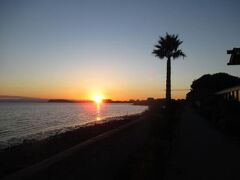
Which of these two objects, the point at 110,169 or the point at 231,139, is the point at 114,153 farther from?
the point at 231,139

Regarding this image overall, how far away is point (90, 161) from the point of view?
22.2 feet

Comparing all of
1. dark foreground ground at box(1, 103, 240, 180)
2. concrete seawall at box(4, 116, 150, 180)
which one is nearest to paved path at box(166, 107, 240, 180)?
dark foreground ground at box(1, 103, 240, 180)

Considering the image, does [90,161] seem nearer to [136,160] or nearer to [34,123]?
[136,160]

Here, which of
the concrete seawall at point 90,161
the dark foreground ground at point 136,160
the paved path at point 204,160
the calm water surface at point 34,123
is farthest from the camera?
the calm water surface at point 34,123

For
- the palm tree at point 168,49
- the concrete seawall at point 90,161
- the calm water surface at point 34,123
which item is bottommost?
the calm water surface at point 34,123

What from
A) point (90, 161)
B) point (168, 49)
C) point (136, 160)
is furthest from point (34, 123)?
point (90, 161)

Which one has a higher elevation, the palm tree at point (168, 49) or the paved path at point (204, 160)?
the palm tree at point (168, 49)

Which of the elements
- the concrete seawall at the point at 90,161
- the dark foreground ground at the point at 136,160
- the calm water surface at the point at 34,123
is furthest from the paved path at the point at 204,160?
the calm water surface at the point at 34,123

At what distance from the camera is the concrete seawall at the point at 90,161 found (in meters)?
5.02

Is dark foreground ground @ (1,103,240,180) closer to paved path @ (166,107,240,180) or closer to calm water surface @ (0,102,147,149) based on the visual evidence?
paved path @ (166,107,240,180)

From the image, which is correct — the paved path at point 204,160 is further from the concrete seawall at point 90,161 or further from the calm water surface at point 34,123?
the calm water surface at point 34,123

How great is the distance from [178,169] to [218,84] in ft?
218

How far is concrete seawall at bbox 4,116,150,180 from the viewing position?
502 cm

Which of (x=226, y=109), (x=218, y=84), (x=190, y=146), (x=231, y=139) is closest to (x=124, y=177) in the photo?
(x=190, y=146)
